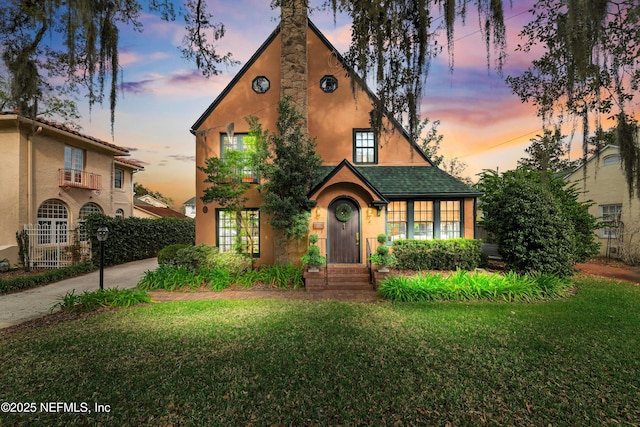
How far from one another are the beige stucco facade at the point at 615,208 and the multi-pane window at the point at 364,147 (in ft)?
34.3

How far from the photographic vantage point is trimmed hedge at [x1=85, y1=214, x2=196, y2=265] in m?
12.3

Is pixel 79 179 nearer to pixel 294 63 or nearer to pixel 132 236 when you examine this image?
pixel 132 236

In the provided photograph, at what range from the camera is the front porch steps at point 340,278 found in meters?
8.05

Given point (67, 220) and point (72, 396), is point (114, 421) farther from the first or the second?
point (67, 220)

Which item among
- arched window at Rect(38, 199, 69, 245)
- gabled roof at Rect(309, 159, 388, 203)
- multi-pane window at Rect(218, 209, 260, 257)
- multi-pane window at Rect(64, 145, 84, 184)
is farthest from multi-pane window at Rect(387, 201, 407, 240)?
multi-pane window at Rect(64, 145, 84, 184)

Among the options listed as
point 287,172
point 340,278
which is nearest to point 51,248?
point 287,172

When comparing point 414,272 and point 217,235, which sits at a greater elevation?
point 217,235

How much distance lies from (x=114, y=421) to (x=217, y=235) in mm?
8366

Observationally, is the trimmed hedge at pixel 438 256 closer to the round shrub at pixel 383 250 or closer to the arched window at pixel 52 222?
the round shrub at pixel 383 250

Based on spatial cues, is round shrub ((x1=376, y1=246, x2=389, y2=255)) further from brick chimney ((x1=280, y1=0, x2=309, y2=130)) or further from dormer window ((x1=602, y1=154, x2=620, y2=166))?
dormer window ((x1=602, y1=154, x2=620, y2=166))

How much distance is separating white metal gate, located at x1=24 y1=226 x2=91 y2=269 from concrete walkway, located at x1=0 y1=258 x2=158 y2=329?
1.74 metres

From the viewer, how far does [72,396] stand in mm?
3070

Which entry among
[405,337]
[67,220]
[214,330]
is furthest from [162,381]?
[67,220]

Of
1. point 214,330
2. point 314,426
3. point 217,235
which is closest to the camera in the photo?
point 314,426
